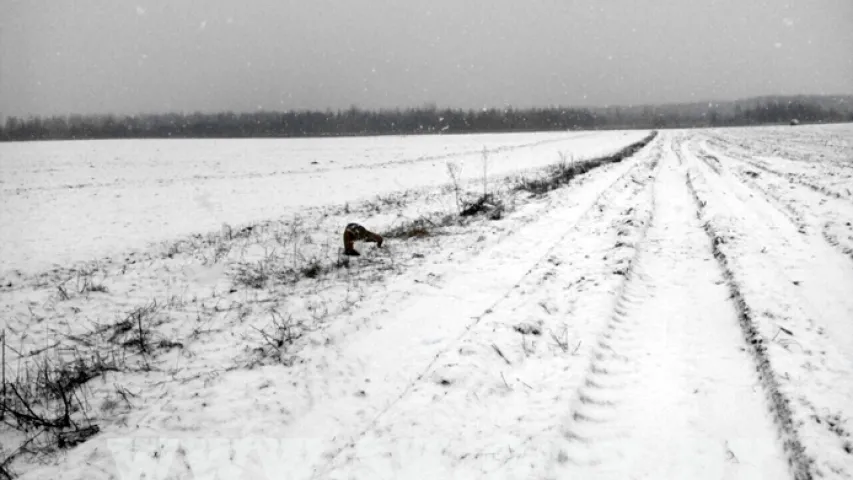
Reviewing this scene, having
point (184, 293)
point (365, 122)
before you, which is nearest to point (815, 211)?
point (184, 293)

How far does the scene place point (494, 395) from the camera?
3.66 metres

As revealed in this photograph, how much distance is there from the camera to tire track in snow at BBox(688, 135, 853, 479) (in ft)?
9.39

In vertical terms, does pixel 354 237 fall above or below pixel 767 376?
above

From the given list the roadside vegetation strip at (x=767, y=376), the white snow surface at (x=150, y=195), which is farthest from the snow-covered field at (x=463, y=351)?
the white snow surface at (x=150, y=195)

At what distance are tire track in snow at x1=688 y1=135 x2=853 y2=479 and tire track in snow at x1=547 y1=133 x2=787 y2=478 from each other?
144 mm

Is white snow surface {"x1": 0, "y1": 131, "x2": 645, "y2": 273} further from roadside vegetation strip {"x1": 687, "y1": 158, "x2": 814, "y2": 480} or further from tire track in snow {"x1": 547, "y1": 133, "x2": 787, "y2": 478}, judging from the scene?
roadside vegetation strip {"x1": 687, "y1": 158, "x2": 814, "y2": 480}

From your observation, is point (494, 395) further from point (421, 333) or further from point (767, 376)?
point (767, 376)

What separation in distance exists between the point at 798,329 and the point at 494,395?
10.1 ft

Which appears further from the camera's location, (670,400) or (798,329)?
(798,329)

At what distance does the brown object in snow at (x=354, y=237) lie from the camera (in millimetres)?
8531

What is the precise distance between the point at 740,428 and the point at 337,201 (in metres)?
15.6

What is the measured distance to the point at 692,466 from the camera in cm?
279

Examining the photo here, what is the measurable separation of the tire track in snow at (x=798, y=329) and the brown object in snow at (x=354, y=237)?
592 centimetres

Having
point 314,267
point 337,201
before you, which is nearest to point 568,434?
point 314,267
